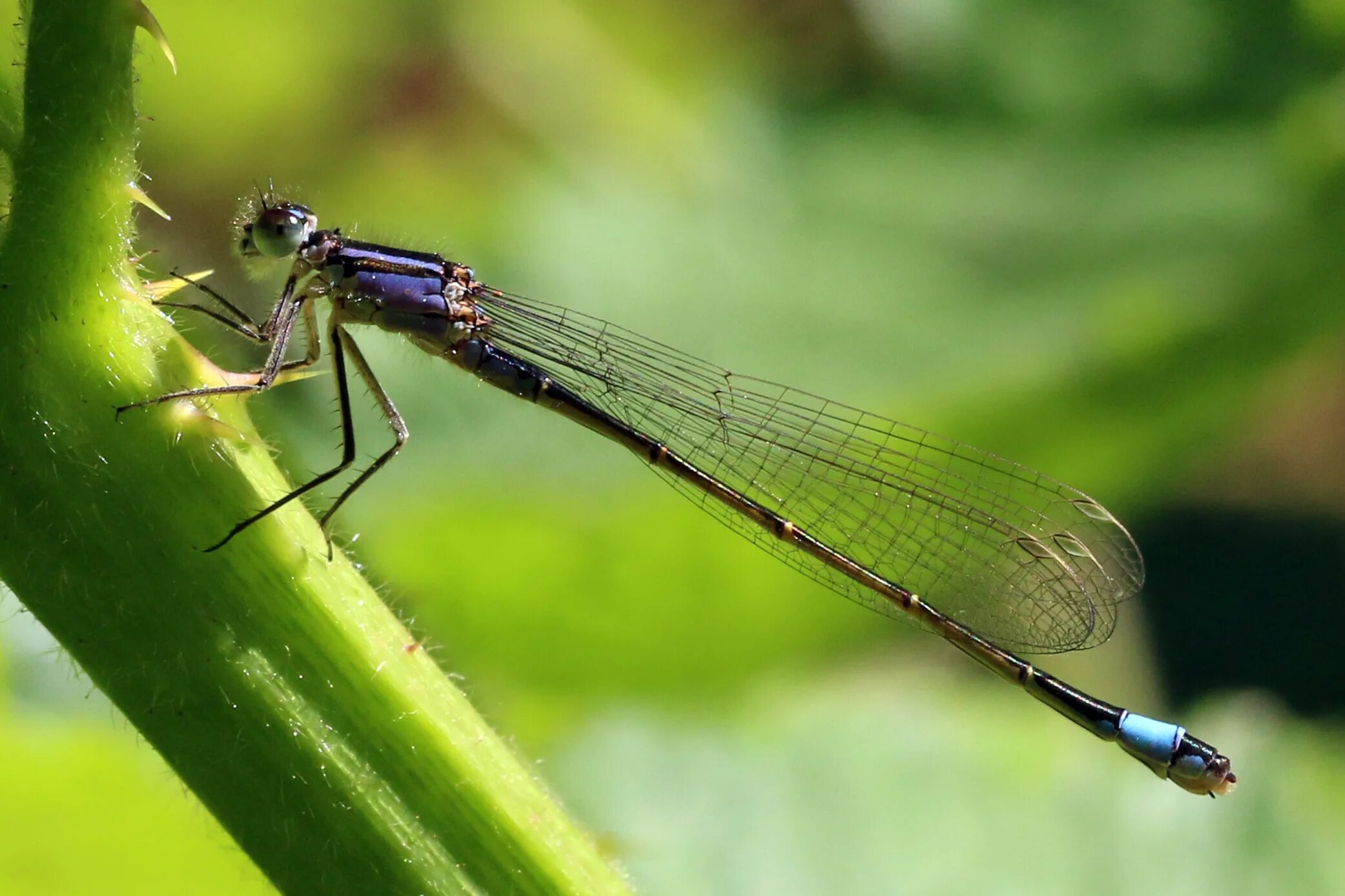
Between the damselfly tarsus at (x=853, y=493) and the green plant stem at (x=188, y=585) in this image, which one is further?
the damselfly tarsus at (x=853, y=493)

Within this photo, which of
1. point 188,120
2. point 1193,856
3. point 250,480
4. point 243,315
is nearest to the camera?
point 250,480

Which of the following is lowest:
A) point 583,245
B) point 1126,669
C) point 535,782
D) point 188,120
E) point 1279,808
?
point 1279,808

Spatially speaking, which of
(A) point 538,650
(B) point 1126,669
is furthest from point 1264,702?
(A) point 538,650

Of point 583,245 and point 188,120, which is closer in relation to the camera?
point 583,245

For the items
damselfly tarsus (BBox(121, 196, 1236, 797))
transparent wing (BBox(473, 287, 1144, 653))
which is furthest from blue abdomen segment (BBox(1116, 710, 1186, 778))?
transparent wing (BBox(473, 287, 1144, 653))

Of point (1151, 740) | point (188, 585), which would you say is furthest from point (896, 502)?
point (188, 585)

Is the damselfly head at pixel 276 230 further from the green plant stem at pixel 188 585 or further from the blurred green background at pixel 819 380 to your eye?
the green plant stem at pixel 188 585

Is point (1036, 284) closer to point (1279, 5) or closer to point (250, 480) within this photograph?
point (1279, 5)

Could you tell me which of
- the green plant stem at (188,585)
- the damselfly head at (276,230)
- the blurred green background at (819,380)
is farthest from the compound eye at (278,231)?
the green plant stem at (188,585)
